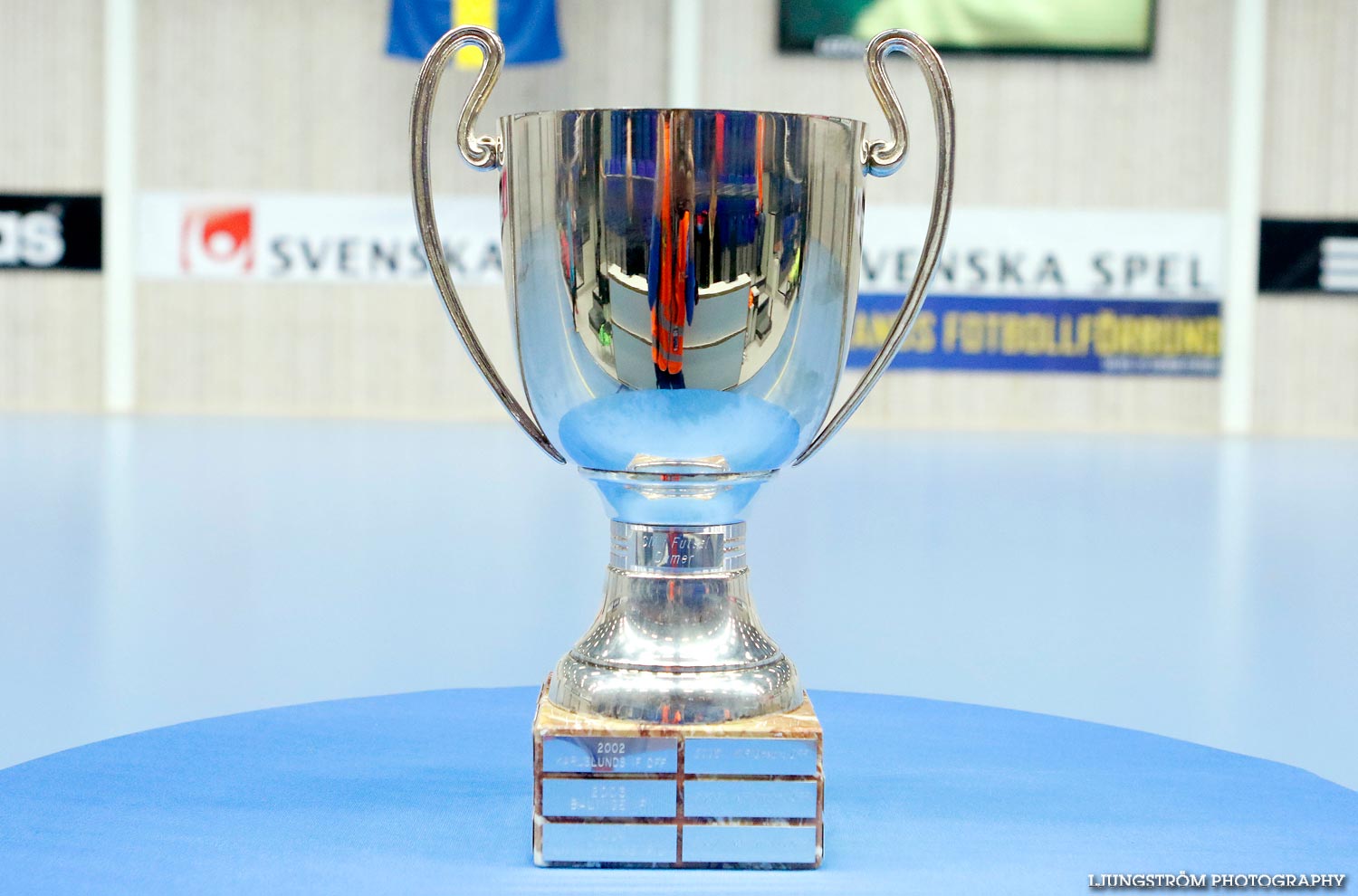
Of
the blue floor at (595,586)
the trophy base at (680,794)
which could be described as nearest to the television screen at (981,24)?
the blue floor at (595,586)

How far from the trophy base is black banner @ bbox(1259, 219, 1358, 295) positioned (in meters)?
6.90

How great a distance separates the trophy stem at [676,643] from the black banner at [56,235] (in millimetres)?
6738

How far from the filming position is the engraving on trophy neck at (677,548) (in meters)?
1.07

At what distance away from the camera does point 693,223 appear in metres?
0.98

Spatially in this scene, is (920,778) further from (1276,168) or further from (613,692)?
(1276,168)

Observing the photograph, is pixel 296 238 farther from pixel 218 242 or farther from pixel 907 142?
pixel 907 142

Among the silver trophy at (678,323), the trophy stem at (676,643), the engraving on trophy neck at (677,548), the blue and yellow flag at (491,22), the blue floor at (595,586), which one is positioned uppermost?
the blue and yellow flag at (491,22)

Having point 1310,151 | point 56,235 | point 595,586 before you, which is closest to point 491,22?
point 56,235

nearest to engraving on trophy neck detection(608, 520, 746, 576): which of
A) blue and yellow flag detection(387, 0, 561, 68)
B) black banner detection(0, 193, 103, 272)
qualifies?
blue and yellow flag detection(387, 0, 561, 68)

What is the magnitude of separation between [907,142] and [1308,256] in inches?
270

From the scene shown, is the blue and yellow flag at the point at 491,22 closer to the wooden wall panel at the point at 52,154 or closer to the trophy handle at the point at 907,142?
the wooden wall panel at the point at 52,154

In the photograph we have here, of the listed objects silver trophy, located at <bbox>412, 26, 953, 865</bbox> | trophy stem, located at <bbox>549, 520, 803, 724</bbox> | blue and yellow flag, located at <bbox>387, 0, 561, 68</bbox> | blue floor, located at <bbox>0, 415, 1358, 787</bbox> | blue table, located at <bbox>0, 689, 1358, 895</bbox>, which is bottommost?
blue floor, located at <bbox>0, 415, 1358, 787</bbox>

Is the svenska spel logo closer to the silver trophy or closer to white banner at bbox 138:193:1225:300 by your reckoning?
white banner at bbox 138:193:1225:300

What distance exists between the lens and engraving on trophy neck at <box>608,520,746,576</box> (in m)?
1.07
